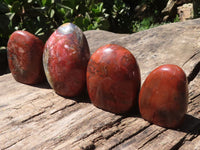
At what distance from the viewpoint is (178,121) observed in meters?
1.35

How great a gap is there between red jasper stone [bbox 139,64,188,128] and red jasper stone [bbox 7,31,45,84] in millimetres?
820

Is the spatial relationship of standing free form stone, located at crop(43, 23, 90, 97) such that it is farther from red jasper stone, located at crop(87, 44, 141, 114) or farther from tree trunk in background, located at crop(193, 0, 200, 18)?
tree trunk in background, located at crop(193, 0, 200, 18)

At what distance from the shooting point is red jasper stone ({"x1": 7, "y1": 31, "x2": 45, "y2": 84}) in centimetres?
184

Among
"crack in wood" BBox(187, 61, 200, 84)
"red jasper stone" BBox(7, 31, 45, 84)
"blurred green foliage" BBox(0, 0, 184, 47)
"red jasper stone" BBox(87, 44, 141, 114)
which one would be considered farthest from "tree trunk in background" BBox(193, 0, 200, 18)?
"red jasper stone" BBox(87, 44, 141, 114)

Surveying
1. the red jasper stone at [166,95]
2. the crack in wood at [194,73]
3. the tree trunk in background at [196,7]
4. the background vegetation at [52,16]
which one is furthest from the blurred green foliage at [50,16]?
the red jasper stone at [166,95]

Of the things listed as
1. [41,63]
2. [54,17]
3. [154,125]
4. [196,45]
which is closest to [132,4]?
[54,17]

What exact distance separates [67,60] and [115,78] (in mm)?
340

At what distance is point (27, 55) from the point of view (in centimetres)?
184

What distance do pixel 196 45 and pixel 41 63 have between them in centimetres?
139

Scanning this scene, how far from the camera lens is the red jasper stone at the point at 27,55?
1838 millimetres

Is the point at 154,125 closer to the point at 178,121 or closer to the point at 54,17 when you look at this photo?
the point at 178,121

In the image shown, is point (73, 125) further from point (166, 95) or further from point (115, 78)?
point (166, 95)

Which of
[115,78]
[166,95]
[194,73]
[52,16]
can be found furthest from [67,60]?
[52,16]

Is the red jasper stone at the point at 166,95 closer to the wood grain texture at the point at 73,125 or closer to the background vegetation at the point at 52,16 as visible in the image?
the wood grain texture at the point at 73,125
